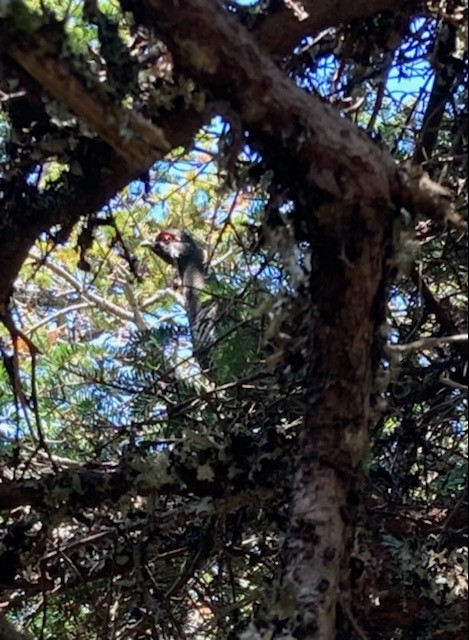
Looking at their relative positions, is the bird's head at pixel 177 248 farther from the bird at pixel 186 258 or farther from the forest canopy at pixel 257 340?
the forest canopy at pixel 257 340

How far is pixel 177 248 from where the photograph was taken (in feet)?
9.18

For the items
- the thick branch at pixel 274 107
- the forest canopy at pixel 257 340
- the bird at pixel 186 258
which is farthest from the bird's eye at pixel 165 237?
the thick branch at pixel 274 107

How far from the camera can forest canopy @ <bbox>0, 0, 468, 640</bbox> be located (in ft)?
2.97

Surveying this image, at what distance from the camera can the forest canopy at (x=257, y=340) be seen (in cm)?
91

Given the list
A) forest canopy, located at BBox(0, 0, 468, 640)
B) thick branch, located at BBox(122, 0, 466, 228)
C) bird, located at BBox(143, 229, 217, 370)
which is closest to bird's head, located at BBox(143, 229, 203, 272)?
bird, located at BBox(143, 229, 217, 370)

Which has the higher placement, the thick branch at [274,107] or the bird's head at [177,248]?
the bird's head at [177,248]

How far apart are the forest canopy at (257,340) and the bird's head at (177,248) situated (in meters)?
0.68

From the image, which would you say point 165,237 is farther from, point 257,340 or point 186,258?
point 257,340

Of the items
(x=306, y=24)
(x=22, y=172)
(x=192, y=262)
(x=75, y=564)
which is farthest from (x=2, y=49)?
(x=192, y=262)

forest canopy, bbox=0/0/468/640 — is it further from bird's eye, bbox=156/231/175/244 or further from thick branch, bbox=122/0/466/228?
bird's eye, bbox=156/231/175/244

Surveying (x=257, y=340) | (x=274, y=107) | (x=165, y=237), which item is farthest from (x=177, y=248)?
(x=274, y=107)

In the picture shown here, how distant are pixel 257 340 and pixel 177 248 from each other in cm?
130

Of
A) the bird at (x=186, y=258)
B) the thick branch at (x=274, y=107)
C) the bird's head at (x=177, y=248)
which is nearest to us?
the thick branch at (x=274, y=107)

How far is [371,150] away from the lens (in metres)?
0.91
